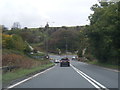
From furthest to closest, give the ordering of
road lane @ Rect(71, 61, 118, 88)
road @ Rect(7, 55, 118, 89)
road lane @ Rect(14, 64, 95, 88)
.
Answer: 1. road lane @ Rect(71, 61, 118, 88)
2. road @ Rect(7, 55, 118, 89)
3. road lane @ Rect(14, 64, 95, 88)

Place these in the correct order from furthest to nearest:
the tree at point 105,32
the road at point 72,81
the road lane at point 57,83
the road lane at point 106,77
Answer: the tree at point 105,32, the road lane at point 106,77, the road at point 72,81, the road lane at point 57,83

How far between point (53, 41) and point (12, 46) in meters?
112

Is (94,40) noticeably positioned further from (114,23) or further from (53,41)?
(53,41)

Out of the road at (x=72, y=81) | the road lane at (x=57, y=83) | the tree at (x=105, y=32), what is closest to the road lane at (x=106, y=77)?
the road at (x=72, y=81)

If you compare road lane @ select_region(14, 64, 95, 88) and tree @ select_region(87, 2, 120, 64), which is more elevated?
tree @ select_region(87, 2, 120, 64)

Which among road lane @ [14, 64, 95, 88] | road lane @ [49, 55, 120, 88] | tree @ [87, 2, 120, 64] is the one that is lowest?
road lane @ [49, 55, 120, 88]

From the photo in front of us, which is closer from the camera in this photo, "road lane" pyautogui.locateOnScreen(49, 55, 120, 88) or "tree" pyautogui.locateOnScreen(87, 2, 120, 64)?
"road lane" pyautogui.locateOnScreen(49, 55, 120, 88)

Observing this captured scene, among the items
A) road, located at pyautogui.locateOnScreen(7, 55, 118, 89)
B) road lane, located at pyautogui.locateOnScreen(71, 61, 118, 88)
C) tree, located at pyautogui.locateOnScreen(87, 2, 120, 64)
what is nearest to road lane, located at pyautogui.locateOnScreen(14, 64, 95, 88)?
road, located at pyautogui.locateOnScreen(7, 55, 118, 89)

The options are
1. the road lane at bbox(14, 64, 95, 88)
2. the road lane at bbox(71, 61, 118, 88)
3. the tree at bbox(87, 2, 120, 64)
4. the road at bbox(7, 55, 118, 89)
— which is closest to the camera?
the road lane at bbox(14, 64, 95, 88)

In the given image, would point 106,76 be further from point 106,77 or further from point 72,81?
point 72,81

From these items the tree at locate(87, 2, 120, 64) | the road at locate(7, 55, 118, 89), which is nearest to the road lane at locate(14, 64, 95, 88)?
the road at locate(7, 55, 118, 89)

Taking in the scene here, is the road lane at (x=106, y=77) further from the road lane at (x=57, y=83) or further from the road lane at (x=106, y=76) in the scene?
the road lane at (x=57, y=83)

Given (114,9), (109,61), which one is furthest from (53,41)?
(114,9)

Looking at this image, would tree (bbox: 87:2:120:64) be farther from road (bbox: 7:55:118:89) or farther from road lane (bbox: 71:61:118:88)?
road (bbox: 7:55:118:89)
